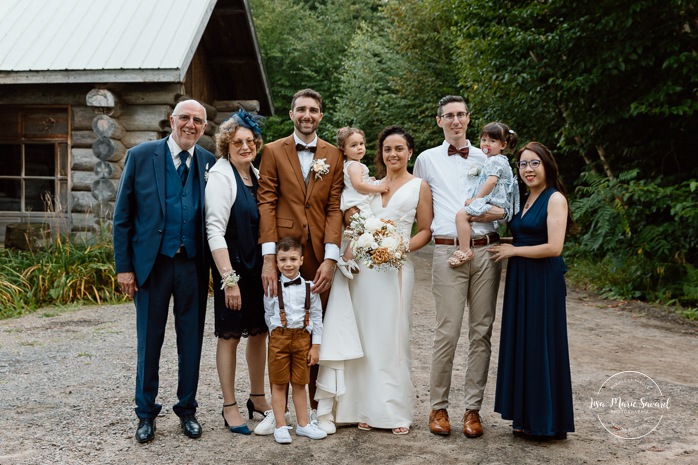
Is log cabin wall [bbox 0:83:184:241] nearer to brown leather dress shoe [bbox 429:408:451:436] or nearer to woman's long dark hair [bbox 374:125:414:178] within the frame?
woman's long dark hair [bbox 374:125:414:178]

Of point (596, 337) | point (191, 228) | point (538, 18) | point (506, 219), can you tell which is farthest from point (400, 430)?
point (538, 18)

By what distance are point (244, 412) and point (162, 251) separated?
4.80ft

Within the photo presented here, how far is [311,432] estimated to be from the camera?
14.2 ft

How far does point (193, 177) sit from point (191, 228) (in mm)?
356

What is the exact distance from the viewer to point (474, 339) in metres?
4.51

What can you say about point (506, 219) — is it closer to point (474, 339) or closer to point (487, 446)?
point (474, 339)

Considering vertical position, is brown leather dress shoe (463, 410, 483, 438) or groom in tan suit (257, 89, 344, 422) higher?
groom in tan suit (257, 89, 344, 422)

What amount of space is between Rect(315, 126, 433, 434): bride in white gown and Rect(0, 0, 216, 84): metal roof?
560 centimetres

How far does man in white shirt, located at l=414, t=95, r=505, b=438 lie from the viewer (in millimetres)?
4480

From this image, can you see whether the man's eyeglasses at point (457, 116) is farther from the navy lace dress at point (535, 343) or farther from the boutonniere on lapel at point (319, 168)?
the boutonniere on lapel at point (319, 168)

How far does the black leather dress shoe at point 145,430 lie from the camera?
4.18 m

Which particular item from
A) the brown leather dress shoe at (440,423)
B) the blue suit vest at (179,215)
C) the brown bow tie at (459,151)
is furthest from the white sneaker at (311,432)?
the brown bow tie at (459,151)

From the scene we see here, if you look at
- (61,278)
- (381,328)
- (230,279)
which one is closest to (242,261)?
(230,279)

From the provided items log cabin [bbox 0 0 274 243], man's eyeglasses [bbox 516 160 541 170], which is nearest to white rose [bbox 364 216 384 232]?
man's eyeglasses [bbox 516 160 541 170]
